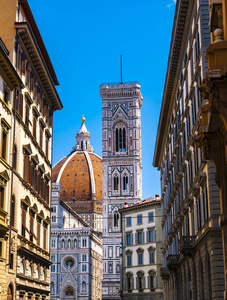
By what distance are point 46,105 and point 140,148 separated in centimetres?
8794

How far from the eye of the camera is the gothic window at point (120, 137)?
132375 millimetres

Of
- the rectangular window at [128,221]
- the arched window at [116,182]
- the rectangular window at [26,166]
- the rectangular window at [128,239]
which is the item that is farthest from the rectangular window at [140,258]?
the arched window at [116,182]

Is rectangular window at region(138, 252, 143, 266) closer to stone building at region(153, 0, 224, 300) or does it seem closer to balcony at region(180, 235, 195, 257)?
stone building at region(153, 0, 224, 300)

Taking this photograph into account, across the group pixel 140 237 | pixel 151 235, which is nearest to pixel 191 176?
pixel 151 235

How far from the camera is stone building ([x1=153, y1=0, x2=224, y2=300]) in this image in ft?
93.1

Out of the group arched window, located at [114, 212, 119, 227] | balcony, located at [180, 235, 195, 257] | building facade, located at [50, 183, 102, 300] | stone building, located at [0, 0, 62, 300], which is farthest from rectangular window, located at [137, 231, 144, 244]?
building facade, located at [50, 183, 102, 300]

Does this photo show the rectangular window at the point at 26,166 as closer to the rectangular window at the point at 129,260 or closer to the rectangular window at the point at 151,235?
the rectangular window at the point at 151,235

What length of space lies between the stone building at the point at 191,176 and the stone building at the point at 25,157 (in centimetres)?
994

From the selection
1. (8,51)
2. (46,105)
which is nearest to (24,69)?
(8,51)

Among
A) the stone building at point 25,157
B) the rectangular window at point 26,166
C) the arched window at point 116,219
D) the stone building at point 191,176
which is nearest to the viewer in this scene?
the stone building at point 191,176

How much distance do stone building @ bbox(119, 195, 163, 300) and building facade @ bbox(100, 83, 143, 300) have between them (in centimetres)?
3937

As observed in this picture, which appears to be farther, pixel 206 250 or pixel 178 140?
pixel 178 140

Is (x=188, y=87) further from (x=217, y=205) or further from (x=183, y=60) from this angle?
(x=217, y=205)

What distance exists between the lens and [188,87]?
1460 inches
